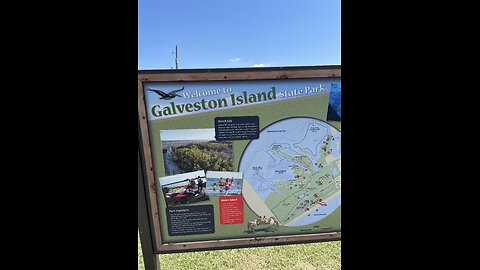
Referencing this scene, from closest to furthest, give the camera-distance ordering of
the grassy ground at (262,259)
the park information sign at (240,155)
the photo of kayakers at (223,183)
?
1. the park information sign at (240,155)
2. the photo of kayakers at (223,183)
3. the grassy ground at (262,259)

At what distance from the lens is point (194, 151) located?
2348mm

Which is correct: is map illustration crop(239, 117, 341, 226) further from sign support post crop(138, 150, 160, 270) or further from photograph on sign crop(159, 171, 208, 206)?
sign support post crop(138, 150, 160, 270)

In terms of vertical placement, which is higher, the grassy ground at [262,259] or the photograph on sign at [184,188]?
the photograph on sign at [184,188]

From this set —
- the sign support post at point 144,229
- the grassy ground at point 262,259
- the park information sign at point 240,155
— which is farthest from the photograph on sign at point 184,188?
the grassy ground at point 262,259

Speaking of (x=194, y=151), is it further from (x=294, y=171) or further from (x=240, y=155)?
(x=294, y=171)

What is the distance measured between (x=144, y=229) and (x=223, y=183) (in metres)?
0.79

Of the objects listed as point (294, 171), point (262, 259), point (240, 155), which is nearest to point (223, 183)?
point (240, 155)

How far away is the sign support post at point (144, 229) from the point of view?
90.6 inches

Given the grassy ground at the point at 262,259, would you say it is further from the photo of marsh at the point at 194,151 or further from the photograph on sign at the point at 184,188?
the photo of marsh at the point at 194,151
